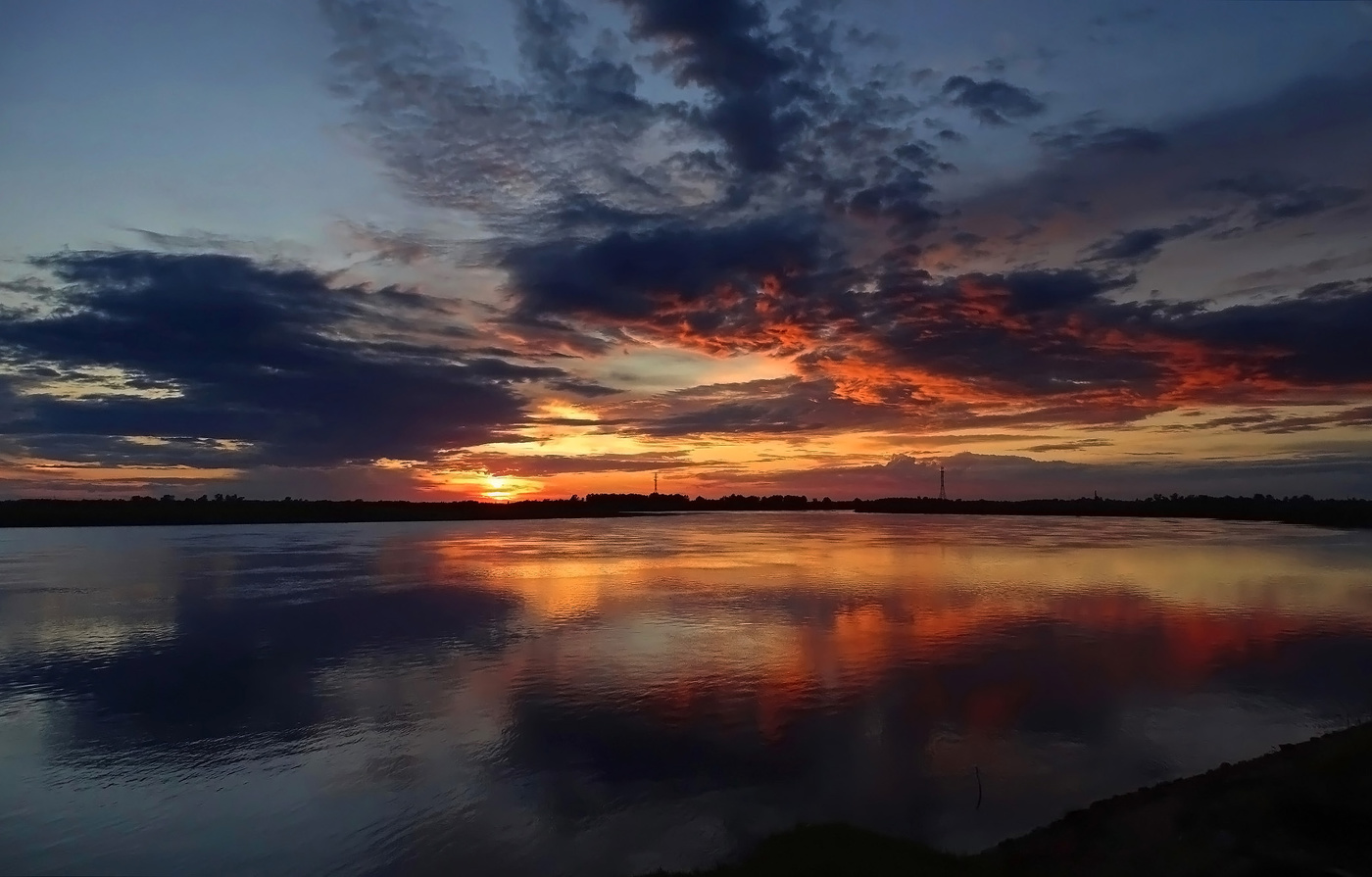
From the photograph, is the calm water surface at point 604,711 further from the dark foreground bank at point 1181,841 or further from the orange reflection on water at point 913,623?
the dark foreground bank at point 1181,841

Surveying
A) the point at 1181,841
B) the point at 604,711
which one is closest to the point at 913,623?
the point at 604,711

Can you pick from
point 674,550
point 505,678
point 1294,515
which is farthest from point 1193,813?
point 1294,515

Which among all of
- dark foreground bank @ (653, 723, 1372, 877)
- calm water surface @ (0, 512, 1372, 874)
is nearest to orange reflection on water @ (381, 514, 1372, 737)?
calm water surface @ (0, 512, 1372, 874)

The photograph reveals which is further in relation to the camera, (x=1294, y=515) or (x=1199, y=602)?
(x=1294, y=515)

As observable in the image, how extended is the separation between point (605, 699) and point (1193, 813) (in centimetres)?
1124

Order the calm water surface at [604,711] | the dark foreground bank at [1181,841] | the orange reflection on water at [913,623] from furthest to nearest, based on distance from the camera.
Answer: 1. the orange reflection on water at [913,623]
2. the calm water surface at [604,711]
3. the dark foreground bank at [1181,841]

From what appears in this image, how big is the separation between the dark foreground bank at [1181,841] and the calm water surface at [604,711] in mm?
1093

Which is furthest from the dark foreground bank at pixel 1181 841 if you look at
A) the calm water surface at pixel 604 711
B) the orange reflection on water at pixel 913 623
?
the orange reflection on water at pixel 913 623

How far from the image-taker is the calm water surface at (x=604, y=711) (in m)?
11.6

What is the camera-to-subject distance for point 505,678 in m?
20.1

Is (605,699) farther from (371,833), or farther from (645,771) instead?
(371,833)

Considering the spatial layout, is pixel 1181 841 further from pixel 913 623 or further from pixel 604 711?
pixel 913 623

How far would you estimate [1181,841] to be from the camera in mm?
9773

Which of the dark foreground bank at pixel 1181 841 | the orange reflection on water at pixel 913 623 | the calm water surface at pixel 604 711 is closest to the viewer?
the dark foreground bank at pixel 1181 841
